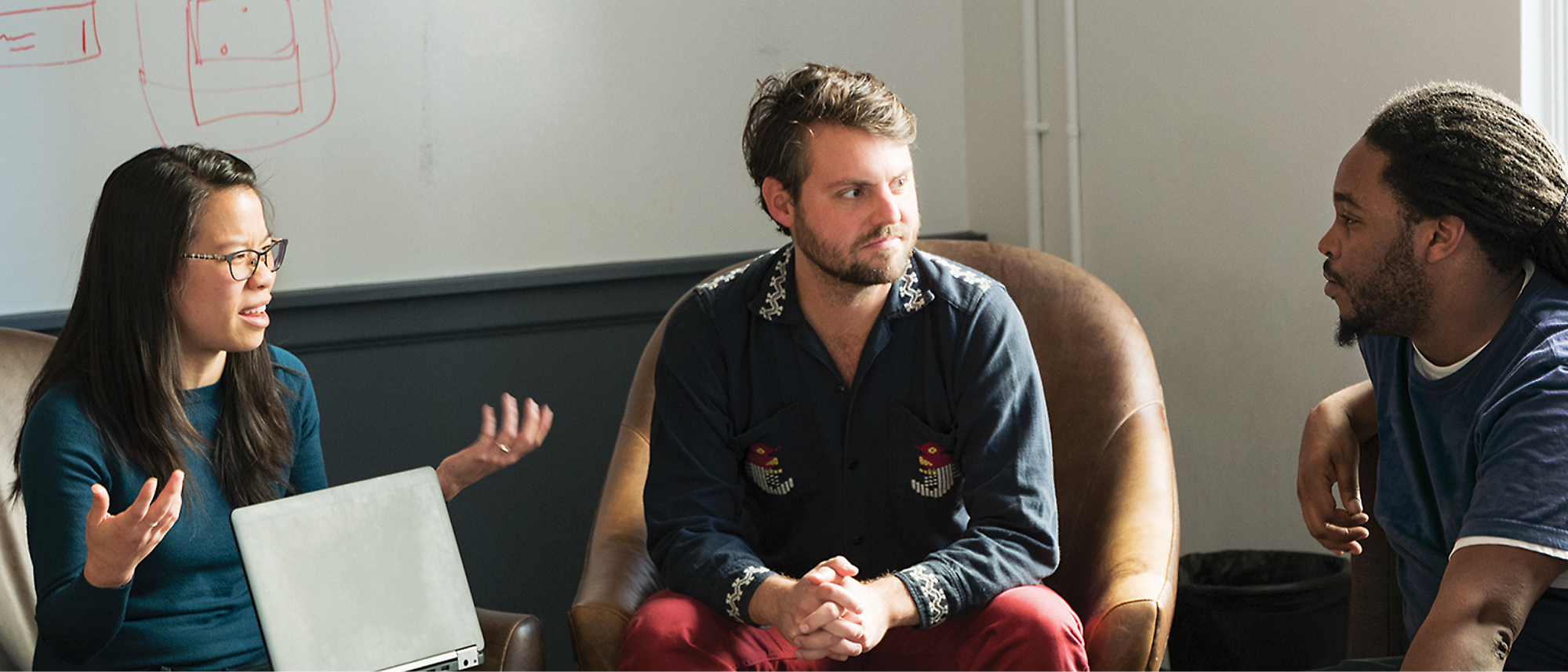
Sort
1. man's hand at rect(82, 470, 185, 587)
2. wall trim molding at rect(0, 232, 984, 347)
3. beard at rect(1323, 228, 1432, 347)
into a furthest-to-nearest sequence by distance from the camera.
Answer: wall trim molding at rect(0, 232, 984, 347) < beard at rect(1323, 228, 1432, 347) < man's hand at rect(82, 470, 185, 587)

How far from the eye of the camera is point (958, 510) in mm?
1768

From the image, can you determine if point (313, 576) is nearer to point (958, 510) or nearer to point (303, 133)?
point (958, 510)

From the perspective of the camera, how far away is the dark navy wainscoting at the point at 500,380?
8.05 feet

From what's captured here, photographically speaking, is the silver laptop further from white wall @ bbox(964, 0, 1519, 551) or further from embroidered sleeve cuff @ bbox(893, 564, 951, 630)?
white wall @ bbox(964, 0, 1519, 551)

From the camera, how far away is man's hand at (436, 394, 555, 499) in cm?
167

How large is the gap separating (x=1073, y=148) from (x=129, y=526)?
81.1 inches

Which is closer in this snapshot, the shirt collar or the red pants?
the red pants

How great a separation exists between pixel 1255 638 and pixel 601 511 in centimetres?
115

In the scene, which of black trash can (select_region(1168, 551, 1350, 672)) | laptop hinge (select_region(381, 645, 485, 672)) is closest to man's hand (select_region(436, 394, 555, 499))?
laptop hinge (select_region(381, 645, 485, 672))

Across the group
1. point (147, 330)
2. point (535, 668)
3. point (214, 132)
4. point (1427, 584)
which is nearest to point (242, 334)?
point (147, 330)

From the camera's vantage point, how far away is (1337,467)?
1.64 meters

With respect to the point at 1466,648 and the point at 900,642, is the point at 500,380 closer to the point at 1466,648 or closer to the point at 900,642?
the point at 900,642

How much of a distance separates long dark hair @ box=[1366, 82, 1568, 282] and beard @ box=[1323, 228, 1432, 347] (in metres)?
0.05

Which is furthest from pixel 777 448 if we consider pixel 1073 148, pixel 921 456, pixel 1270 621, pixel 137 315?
pixel 1073 148
